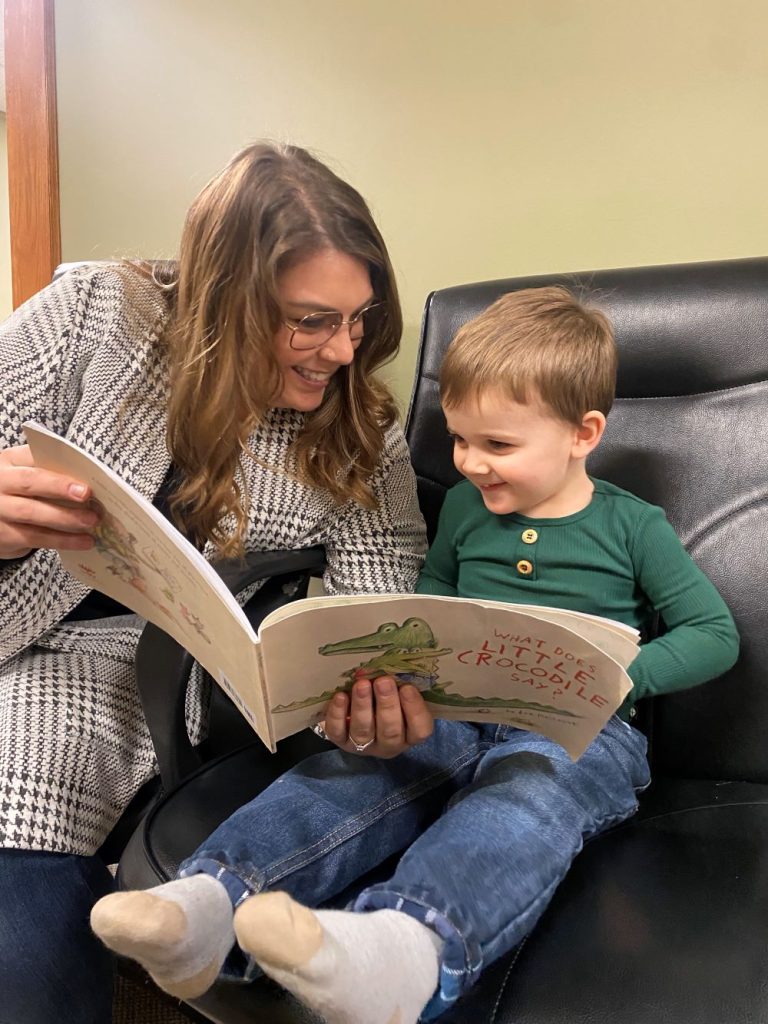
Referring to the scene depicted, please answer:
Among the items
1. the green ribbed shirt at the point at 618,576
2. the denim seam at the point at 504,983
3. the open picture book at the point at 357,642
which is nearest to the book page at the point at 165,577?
the open picture book at the point at 357,642

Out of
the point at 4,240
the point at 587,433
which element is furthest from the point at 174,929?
the point at 4,240

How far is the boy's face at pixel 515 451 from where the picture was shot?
888 millimetres

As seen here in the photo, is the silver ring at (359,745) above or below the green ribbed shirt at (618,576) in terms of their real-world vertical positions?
below

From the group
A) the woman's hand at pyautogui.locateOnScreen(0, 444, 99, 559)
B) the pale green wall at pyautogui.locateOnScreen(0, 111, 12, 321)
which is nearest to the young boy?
the woman's hand at pyautogui.locateOnScreen(0, 444, 99, 559)

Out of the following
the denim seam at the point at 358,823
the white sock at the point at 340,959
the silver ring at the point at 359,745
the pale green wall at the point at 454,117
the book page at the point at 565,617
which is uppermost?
the pale green wall at the point at 454,117

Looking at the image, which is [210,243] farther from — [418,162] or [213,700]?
[418,162]

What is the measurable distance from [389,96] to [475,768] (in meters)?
1.19

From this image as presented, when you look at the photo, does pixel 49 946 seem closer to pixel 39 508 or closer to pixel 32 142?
pixel 39 508

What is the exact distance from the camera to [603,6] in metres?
1.29

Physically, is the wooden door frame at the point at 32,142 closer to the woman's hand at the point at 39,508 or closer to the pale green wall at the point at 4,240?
the pale green wall at the point at 4,240

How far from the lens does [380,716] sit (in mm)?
764

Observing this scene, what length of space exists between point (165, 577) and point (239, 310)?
0.35 metres

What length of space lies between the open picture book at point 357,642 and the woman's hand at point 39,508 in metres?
0.01

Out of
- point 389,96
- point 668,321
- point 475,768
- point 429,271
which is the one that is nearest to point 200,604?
point 475,768
